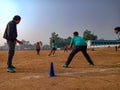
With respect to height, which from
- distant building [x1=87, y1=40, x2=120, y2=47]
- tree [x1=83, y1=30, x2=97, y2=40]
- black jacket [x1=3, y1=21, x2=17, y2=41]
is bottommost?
black jacket [x1=3, y1=21, x2=17, y2=41]

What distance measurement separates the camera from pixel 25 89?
560 cm

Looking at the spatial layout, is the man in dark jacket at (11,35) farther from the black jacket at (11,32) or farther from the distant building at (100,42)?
the distant building at (100,42)

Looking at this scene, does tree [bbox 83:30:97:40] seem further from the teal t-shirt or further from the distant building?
the teal t-shirt

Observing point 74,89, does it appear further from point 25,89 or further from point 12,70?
point 12,70

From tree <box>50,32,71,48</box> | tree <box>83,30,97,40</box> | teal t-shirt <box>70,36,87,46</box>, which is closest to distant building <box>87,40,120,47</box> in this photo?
tree <box>83,30,97,40</box>

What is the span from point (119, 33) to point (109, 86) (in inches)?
223

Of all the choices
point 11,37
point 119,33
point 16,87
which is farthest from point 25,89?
point 119,33

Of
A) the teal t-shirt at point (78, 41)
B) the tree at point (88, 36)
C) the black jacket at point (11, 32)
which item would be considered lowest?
the teal t-shirt at point (78, 41)

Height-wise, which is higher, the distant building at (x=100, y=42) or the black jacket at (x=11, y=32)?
the distant building at (x=100, y=42)

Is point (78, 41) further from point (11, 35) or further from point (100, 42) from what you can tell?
point (100, 42)

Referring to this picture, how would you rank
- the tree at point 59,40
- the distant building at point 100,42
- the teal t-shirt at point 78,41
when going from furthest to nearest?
the tree at point 59,40 → the distant building at point 100,42 → the teal t-shirt at point 78,41

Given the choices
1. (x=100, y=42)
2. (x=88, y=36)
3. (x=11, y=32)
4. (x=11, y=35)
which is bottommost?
(x=11, y=35)

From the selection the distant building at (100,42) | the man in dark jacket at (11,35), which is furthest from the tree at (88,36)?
the man in dark jacket at (11,35)

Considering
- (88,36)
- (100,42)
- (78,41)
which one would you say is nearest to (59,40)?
(88,36)
